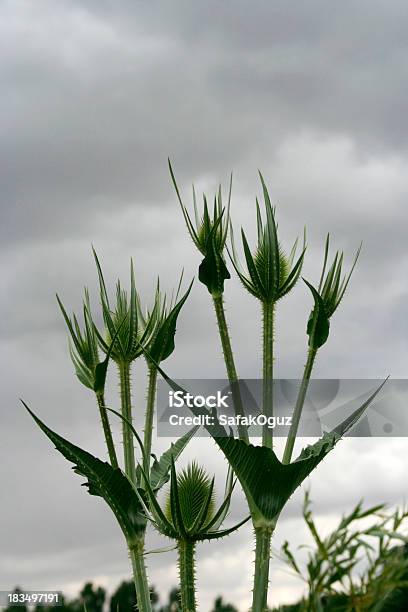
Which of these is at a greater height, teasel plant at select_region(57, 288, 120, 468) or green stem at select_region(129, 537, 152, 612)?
teasel plant at select_region(57, 288, 120, 468)

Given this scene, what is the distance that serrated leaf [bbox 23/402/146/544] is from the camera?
574 centimetres

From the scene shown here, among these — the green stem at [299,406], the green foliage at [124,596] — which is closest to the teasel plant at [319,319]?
the green stem at [299,406]

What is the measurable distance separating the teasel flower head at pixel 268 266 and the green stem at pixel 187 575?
5.91ft

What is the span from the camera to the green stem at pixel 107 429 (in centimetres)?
602

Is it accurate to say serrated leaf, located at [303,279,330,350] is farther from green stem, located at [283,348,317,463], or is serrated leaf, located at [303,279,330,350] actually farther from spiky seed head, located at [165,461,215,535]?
spiky seed head, located at [165,461,215,535]

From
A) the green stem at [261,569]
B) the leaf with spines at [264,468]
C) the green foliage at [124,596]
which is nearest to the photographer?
the leaf with spines at [264,468]

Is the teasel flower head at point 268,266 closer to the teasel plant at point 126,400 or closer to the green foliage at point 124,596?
the teasel plant at point 126,400

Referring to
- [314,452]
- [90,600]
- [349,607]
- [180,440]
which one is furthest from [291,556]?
[90,600]

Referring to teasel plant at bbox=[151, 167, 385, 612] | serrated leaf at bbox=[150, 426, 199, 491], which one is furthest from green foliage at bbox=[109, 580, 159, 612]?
teasel plant at bbox=[151, 167, 385, 612]

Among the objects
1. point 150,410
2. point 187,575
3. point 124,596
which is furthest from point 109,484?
point 124,596

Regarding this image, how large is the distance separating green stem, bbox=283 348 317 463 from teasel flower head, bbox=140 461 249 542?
587 millimetres

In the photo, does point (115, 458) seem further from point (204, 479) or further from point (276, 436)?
point (276, 436)

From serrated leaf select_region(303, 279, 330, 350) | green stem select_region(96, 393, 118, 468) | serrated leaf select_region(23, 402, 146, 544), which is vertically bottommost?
serrated leaf select_region(23, 402, 146, 544)

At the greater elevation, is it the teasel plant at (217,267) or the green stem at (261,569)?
the teasel plant at (217,267)
